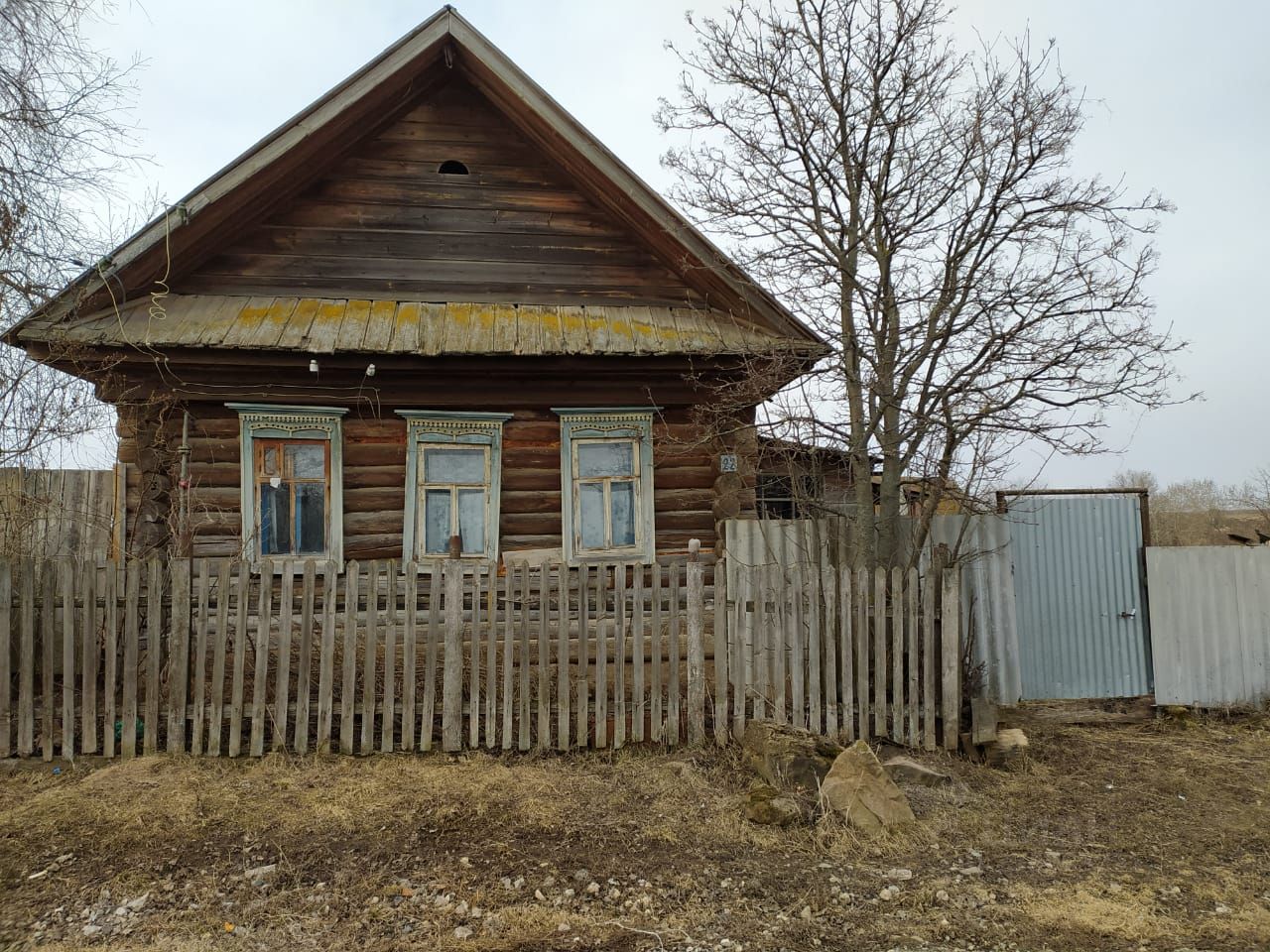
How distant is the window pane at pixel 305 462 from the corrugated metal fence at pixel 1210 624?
9227 millimetres

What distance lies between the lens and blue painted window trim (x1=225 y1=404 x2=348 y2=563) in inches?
319

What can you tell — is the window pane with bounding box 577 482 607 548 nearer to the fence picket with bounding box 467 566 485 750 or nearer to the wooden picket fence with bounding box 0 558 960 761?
the wooden picket fence with bounding box 0 558 960 761

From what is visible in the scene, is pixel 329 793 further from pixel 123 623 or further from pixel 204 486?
pixel 204 486

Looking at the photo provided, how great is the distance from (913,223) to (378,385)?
230 inches

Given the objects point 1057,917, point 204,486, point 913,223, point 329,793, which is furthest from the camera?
point 204,486

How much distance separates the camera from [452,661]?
6.17 metres

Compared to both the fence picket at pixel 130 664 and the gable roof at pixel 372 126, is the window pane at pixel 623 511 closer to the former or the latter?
the gable roof at pixel 372 126

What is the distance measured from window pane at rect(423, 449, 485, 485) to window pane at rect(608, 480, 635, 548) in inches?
60.4

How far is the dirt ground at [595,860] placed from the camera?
3.77m

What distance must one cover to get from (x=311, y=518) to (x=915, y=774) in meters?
6.55

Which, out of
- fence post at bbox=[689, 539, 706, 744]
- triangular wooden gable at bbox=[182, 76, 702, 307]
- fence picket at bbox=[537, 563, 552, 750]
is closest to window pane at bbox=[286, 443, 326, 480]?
triangular wooden gable at bbox=[182, 76, 702, 307]

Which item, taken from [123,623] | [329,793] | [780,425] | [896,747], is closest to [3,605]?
[123,623]

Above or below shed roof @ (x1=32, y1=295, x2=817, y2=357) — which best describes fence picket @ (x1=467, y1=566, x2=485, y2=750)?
below

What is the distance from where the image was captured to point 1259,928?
3.87 metres
